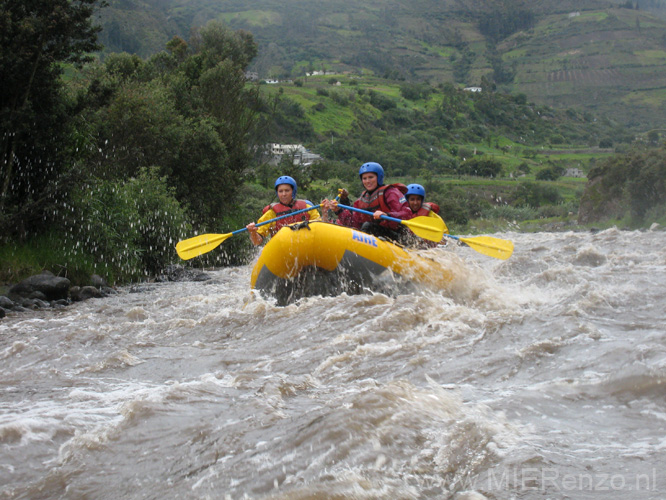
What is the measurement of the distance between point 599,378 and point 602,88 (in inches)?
5261

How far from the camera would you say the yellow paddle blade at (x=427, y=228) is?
7781mm

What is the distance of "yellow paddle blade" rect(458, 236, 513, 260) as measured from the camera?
8391mm

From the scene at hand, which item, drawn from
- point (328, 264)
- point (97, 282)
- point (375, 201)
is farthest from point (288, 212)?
point (97, 282)

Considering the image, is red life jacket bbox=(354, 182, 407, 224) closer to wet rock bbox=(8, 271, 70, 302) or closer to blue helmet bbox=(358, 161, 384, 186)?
blue helmet bbox=(358, 161, 384, 186)

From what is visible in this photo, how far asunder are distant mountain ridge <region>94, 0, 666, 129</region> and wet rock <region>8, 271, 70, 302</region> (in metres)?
85.3

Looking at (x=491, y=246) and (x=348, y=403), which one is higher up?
(x=348, y=403)

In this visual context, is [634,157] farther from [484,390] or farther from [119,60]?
[484,390]

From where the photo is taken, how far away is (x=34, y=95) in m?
9.75

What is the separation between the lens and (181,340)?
6008 millimetres

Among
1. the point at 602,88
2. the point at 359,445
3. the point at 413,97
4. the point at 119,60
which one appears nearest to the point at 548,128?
the point at 413,97

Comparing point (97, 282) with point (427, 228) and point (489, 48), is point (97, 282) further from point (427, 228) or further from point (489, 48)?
point (489, 48)

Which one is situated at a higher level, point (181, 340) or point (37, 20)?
point (37, 20)

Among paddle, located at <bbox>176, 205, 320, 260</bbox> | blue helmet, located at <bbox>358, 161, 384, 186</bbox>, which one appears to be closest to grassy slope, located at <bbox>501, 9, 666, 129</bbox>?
blue helmet, located at <bbox>358, 161, 384, 186</bbox>

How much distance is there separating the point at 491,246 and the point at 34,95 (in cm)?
760
